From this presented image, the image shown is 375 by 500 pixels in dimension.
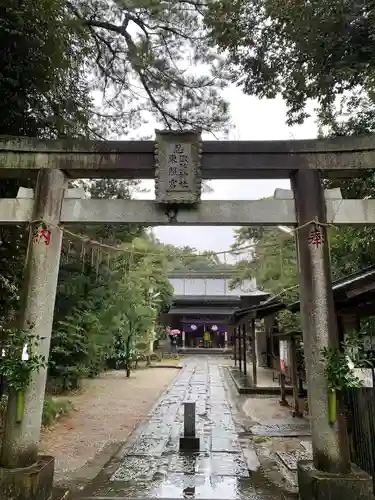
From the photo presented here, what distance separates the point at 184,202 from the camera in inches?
233

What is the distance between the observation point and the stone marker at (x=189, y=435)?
25.3 feet

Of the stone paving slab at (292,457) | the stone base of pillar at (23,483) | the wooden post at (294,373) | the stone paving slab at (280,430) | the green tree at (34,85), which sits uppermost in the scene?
the green tree at (34,85)

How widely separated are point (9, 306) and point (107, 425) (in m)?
4.05

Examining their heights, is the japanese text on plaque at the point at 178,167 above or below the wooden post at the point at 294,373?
above

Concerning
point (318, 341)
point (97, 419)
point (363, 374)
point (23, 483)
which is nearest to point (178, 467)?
point (23, 483)

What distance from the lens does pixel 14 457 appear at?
16.6 feet

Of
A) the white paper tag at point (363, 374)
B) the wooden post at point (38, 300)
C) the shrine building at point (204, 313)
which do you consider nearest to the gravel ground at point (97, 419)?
the wooden post at point (38, 300)

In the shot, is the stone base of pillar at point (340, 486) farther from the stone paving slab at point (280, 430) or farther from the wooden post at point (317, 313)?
the stone paving slab at point (280, 430)

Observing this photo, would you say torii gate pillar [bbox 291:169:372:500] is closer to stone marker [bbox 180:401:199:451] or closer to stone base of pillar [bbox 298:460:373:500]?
stone base of pillar [bbox 298:460:373:500]

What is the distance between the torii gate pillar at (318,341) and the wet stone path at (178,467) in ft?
3.10

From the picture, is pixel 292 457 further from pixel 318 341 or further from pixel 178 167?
pixel 178 167

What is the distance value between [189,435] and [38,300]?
4389 millimetres

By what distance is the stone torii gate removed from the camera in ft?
18.0

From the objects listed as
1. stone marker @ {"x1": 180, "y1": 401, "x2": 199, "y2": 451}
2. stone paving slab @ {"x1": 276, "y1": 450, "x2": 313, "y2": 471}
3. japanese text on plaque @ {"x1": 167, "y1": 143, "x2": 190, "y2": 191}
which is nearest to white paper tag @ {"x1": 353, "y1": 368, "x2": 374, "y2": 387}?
stone paving slab @ {"x1": 276, "y1": 450, "x2": 313, "y2": 471}
